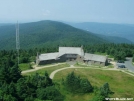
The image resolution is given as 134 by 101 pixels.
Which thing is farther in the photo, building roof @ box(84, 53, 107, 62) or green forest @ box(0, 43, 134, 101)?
building roof @ box(84, 53, 107, 62)

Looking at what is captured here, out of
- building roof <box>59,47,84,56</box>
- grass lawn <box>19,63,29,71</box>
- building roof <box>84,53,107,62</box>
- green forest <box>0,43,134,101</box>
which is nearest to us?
green forest <box>0,43,134,101</box>

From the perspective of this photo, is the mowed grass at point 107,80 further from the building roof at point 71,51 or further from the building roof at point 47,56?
the building roof at point 71,51

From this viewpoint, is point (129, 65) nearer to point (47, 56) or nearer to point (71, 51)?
point (71, 51)

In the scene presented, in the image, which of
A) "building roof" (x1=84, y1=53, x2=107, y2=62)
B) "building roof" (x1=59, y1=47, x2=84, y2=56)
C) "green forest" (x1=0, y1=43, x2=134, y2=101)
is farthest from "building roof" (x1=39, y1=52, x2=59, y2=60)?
"green forest" (x1=0, y1=43, x2=134, y2=101)

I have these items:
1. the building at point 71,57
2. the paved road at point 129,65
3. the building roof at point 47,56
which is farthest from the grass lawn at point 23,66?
the paved road at point 129,65

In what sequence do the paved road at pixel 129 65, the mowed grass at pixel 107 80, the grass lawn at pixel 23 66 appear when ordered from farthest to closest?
the paved road at pixel 129 65 → the grass lawn at pixel 23 66 → the mowed grass at pixel 107 80

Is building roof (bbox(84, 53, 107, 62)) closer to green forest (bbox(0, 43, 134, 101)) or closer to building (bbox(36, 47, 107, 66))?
building (bbox(36, 47, 107, 66))

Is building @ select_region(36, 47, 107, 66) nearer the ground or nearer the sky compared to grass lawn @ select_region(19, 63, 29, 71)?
nearer the sky

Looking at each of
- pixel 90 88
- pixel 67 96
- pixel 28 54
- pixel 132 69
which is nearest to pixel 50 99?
pixel 67 96

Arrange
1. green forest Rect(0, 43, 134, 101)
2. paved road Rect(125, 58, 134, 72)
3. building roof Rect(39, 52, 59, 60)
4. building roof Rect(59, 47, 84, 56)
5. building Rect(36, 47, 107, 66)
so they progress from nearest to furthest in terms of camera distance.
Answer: green forest Rect(0, 43, 134, 101) → paved road Rect(125, 58, 134, 72) → building Rect(36, 47, 107, 66) → building roof Rect(39, 52, 59, 60) → building roof Rect(59, 47, 84, 56)
